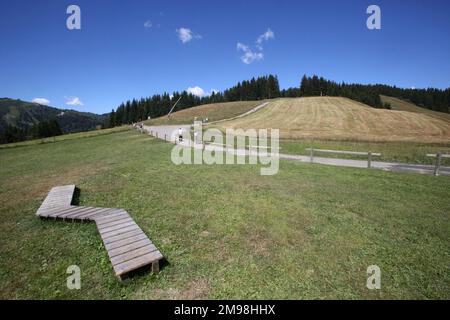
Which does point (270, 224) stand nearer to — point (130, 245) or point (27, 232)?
point (130, 245)

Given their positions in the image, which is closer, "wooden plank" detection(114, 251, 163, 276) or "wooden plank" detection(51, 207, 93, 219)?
"wooden plank" detection(114, 251, 163, 276)

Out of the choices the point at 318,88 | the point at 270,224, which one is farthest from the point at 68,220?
the point at 318,88

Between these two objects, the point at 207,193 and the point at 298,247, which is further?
the point at 207,193

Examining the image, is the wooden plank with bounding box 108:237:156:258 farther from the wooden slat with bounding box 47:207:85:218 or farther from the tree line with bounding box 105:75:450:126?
the tree line with bounding box 105:75:450:126

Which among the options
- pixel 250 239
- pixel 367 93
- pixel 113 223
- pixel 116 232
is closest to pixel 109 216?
pixel 113 223

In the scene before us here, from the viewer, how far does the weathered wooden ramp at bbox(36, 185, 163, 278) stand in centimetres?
489

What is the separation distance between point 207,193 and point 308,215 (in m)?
4.04

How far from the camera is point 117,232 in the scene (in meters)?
6.09

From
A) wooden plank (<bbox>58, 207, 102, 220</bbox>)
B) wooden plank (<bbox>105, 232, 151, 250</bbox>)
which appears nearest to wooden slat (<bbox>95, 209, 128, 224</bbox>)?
wooden plank (<bbox>58, 207, 102, 220</bbox>)

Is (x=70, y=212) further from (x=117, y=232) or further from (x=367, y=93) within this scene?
(x=367, y=93)

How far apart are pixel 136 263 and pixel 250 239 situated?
2820 mm

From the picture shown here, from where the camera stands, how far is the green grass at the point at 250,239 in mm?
4594

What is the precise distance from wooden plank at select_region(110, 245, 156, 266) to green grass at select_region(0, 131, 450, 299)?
35 cm

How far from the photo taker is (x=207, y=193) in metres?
9.80
